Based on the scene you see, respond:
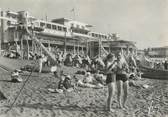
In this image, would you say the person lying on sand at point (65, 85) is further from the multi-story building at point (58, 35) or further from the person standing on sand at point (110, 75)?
the multi-story building at point (58, 35)

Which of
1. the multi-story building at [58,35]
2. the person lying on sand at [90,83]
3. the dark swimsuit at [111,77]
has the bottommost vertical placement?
the person lying on sand at [90,83]

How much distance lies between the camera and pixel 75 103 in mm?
5707

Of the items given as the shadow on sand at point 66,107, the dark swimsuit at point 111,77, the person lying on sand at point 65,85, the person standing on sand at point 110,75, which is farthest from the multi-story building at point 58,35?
the dark swimsuit at point 111,77

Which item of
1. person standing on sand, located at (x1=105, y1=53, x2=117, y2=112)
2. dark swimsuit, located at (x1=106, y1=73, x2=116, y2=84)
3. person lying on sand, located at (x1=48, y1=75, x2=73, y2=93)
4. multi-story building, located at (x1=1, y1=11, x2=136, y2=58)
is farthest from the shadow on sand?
multi-story building, located at (x1=1, y1=11, x2=136, y2=58)

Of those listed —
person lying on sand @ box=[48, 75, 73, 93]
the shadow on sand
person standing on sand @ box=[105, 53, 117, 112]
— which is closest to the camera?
person standing on sand @ box=[105, 53, 117, 112]

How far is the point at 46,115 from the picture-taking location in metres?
4.76

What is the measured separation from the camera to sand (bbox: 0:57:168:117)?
493cm

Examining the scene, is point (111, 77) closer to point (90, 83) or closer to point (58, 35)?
point (90, 83)

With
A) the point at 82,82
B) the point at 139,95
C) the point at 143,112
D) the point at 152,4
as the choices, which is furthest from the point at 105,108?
the point at 152,4

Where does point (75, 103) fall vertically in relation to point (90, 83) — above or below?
below

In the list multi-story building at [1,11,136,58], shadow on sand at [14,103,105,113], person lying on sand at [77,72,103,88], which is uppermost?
multi-story building at [1,11,136,58]

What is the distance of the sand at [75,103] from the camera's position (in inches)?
194

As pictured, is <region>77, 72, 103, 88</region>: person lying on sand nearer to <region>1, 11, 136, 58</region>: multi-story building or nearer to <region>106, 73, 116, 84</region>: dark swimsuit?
<region>106, 73, 116, 84</region>: dark swimsuit

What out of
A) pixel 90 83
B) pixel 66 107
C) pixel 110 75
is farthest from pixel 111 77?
pixel 90 83
